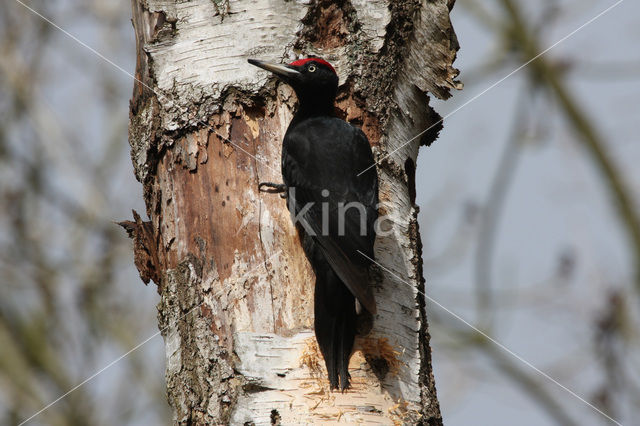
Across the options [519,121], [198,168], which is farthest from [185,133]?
[519,121]

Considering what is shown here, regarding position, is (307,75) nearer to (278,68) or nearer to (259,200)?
(278,68)

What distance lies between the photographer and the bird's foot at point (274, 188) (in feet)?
9.80

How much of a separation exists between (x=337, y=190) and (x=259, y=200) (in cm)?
47

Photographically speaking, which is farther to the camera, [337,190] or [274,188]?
[337,190]

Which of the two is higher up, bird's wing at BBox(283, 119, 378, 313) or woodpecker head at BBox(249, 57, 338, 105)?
woodpecker head at BBox(249, 57, 338, 105)

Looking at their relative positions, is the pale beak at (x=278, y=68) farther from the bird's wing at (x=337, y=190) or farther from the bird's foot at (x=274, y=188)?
the bird's foot at (x=274, y=188)

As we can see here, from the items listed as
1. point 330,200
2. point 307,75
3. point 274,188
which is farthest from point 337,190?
point 307,75

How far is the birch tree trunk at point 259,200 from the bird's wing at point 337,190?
9 cm

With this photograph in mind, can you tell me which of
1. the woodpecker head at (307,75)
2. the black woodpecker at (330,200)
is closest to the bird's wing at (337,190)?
the black woodpecker at (330,200)

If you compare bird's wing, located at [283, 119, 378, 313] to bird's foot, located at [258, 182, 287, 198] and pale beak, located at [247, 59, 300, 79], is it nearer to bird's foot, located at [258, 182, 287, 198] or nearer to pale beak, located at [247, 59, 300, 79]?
bird's foot, located at [258, 182, 287, 198]

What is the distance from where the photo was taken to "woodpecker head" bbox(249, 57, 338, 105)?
3.03 m

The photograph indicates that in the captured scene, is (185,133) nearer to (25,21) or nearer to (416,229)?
(416,229)

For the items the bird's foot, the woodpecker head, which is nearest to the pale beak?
the woodpecker head

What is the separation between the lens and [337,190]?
3.29 m
